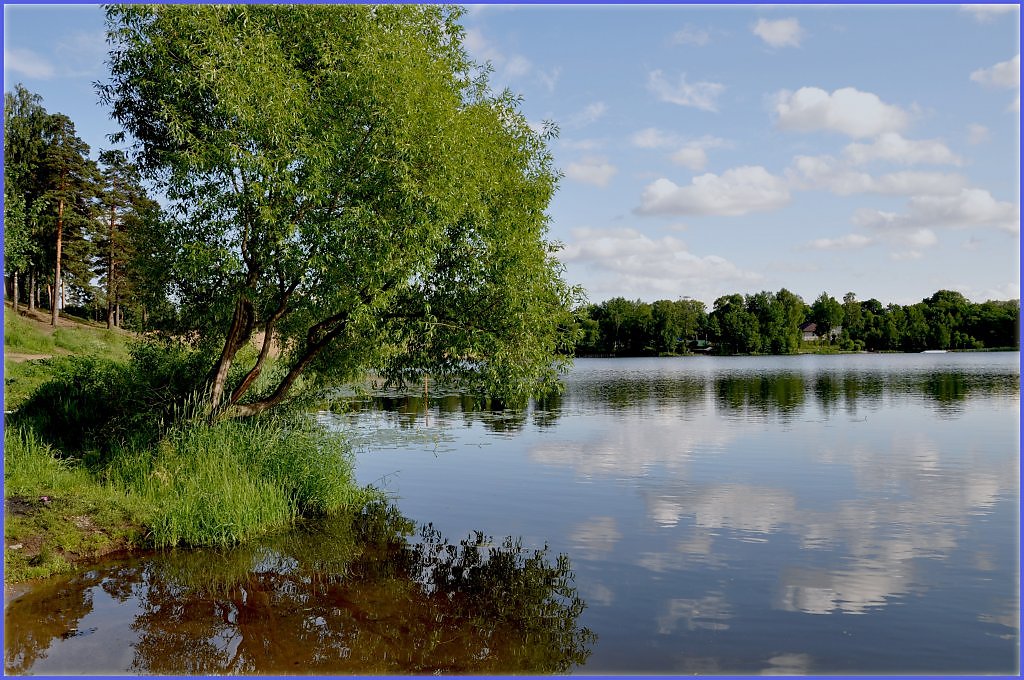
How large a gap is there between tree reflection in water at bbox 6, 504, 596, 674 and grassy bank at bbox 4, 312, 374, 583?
964 mm

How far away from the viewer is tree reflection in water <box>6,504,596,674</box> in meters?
10.3

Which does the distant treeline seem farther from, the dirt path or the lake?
the lake

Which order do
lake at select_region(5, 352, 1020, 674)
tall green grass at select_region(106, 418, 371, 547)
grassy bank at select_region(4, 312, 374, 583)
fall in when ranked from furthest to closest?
tall green grass at select_region(106, 418, 371, 547)
grassy bank at select_region(4, 312, 374, 583)
lake at select_region(5, 352, 1020, 674)

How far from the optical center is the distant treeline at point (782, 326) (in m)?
178

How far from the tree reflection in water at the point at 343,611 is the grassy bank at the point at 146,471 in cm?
96

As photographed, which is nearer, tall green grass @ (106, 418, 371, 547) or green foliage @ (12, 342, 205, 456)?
tall green grass @ (106, 418, 371, 547)

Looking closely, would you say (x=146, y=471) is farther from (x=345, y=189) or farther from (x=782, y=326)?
(x=782, y=326)

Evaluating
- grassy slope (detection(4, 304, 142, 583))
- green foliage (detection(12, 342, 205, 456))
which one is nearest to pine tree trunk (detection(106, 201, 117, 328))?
green foliage (detection(12, 342, 205, 456))

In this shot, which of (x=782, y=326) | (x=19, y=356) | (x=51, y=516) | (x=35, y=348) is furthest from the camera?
(x=782, y=326)

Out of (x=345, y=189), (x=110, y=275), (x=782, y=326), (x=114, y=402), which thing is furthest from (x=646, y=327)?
(x=345, y=189)

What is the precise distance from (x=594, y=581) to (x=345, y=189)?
9.59 m

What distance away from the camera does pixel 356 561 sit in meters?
14.5

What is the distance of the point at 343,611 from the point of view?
468 inches

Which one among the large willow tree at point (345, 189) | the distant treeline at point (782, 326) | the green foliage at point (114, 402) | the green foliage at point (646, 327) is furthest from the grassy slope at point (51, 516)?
the green foliage at point (646, 327)
